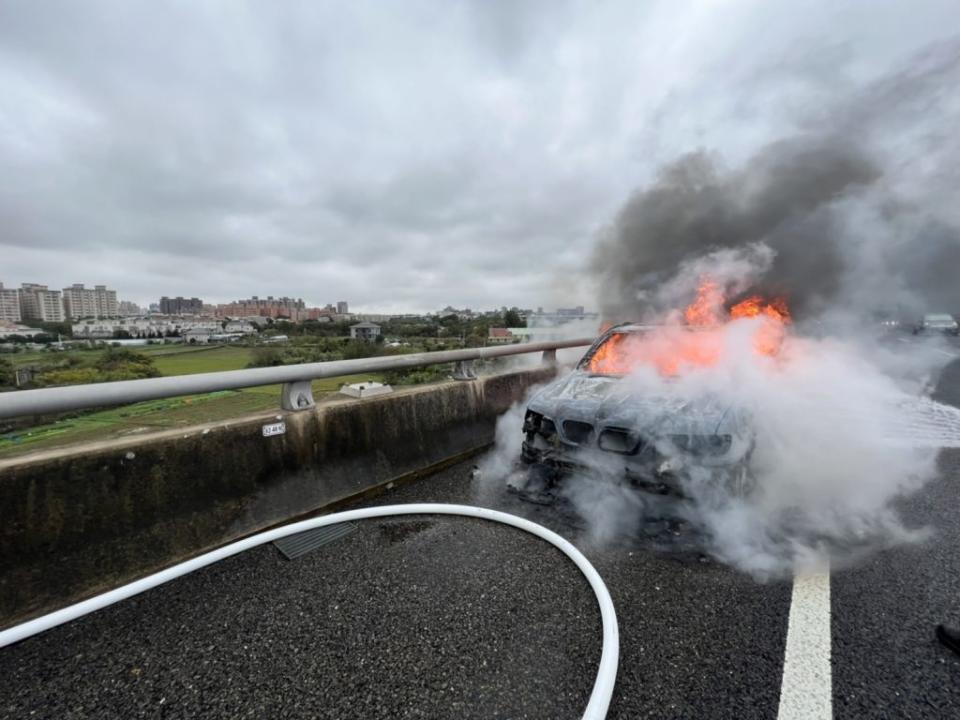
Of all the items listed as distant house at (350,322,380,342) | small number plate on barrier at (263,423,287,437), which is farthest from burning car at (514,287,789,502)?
distant house at (350,322,380,342)

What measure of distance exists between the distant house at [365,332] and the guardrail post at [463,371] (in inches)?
970

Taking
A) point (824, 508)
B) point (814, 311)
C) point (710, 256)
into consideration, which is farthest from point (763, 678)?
point (814, 311)

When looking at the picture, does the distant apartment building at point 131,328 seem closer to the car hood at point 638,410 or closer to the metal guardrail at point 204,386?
the metal guardrail at point 204,386

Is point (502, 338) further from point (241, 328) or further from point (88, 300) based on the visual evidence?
point (88, 300)

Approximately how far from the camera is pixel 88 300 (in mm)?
36719

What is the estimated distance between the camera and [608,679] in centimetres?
186

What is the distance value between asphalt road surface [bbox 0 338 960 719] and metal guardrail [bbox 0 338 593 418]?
111 centimetres

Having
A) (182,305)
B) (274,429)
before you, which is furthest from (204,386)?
(182,305)

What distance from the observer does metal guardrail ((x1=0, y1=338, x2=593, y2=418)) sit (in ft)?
7.38

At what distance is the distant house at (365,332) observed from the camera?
Answer: 3017 centimetres

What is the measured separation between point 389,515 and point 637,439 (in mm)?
2019

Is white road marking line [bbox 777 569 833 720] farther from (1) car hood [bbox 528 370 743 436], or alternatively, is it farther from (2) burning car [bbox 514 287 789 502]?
(1) car hood [bbox 528 370 743 436]

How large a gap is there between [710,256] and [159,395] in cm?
922

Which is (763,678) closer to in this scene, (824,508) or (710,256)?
(824,508)
